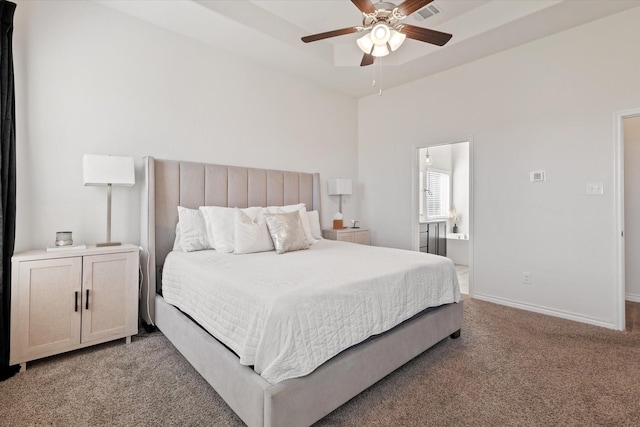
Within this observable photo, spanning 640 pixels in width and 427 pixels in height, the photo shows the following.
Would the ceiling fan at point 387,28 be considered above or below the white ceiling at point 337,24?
below

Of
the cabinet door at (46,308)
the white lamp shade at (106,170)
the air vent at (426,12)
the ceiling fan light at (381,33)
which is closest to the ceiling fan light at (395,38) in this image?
the ceiling fan light at (381,33)

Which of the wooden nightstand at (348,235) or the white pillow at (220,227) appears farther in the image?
the wooden nightstand at (348,235)

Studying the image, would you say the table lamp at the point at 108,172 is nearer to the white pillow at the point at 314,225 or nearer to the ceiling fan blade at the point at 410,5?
the white pillow at the point at 314,225

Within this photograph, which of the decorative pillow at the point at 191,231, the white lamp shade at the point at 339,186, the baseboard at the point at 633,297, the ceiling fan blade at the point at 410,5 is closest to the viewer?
the ceiling fan blade at the point at 410,5

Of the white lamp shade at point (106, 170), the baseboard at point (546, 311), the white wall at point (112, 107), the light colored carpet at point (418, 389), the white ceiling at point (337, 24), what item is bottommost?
the light colored carpet at point (418, 389)

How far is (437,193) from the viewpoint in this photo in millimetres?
6418

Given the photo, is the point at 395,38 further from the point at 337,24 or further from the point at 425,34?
the point at 337,24

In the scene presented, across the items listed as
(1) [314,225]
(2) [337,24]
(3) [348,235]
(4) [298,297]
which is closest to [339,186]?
(3) [348,235]

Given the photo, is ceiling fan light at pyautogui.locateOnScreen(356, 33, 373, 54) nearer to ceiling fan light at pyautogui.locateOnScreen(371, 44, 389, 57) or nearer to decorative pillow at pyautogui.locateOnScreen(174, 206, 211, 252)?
ceiling fan light at pyautogui.locateOnScreen(371, 44, 389, 57)

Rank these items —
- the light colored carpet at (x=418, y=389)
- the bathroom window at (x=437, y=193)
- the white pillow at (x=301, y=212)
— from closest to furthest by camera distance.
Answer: the light colored carpet at (x=418, y=389) → the white pillow at (x=301, y=212) → the bathroom window at (x=437, y=193)

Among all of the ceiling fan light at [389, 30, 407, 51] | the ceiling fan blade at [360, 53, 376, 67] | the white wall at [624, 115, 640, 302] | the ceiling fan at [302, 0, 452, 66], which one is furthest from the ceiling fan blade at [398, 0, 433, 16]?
the white wall at [624, 115, 640, 302]

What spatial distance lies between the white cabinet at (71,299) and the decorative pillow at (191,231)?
16.4 inches

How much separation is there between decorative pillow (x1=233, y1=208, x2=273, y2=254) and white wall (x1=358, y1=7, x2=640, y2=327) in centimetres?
268

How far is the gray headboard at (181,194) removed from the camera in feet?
9.11
